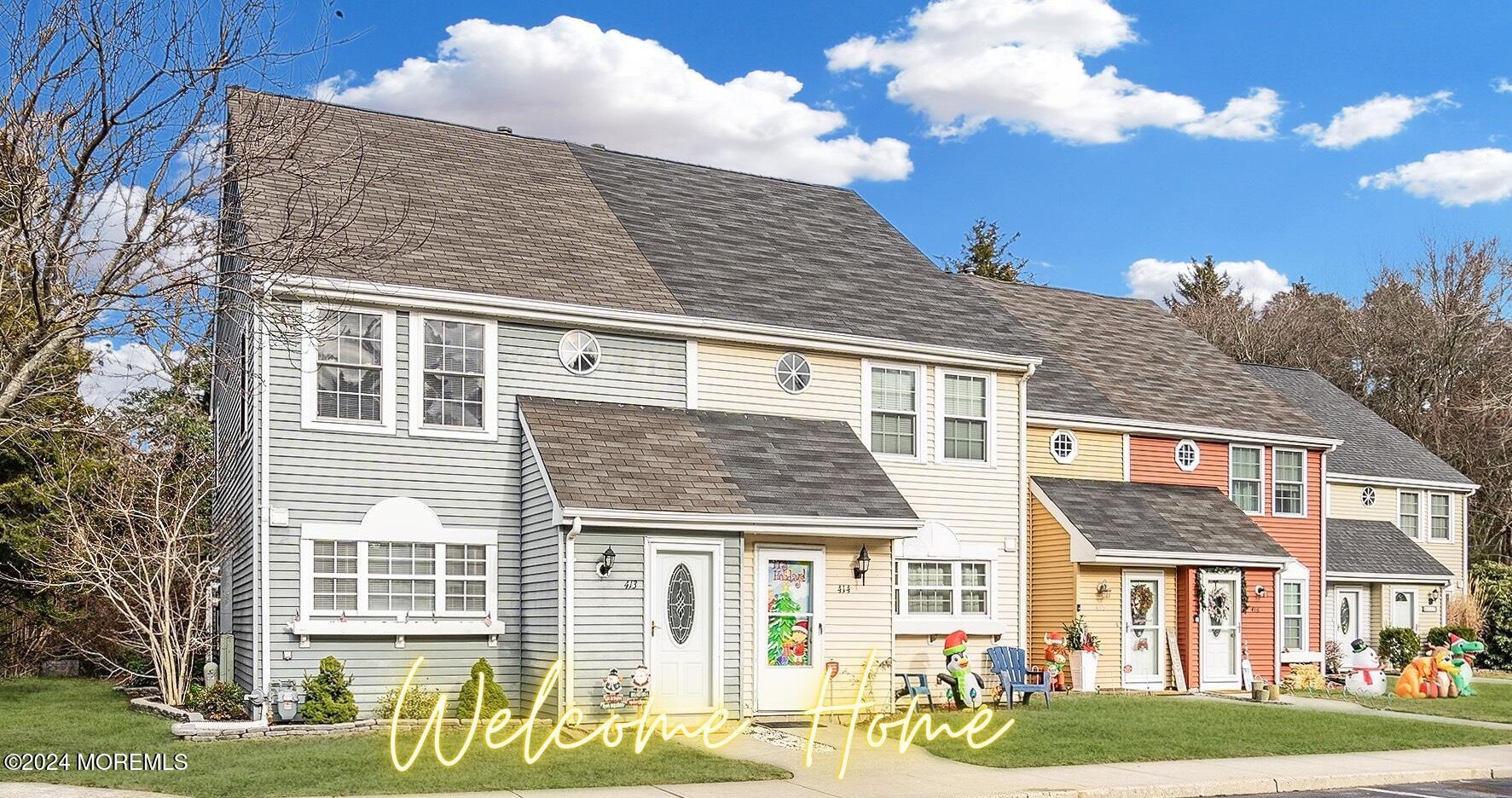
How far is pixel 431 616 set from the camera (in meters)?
18.3

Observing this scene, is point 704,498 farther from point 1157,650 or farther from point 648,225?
point 1157,650

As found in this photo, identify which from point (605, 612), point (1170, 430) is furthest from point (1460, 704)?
point (605, 612)

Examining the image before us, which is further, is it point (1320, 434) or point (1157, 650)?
point (1320, 434)

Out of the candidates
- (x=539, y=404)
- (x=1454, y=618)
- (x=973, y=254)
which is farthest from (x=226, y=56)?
(x=973, y=254)

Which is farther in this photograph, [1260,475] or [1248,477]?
[1260,475]

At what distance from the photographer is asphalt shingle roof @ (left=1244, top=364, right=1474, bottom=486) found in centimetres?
3591

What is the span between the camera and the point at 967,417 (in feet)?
76.0

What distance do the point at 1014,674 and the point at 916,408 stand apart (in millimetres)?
4370

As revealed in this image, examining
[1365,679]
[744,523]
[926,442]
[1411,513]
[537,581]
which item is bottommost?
[1365,679]

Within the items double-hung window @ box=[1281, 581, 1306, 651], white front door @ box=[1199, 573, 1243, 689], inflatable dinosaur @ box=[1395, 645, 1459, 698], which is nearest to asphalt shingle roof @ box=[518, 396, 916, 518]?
white front door @ box=[1199, 573, 1243, 689]

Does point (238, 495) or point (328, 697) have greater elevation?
point (238, 495)

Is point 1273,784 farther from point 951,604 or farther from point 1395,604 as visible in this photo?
point 1395,604

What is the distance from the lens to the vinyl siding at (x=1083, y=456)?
25.4 metres

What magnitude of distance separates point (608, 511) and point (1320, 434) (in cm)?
1764
